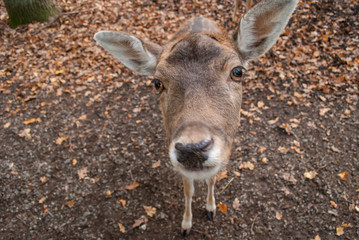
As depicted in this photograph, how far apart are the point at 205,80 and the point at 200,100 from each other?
0.97 ft

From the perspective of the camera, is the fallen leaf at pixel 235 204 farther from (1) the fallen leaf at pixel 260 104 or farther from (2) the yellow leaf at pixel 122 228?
(1) the fallen leaf at pixel 260 104

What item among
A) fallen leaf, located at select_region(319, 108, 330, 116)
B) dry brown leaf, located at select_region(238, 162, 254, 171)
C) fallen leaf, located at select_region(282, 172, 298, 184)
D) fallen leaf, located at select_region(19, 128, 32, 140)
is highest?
fallen leaf, located at select_region(19, 128, 32, 140)

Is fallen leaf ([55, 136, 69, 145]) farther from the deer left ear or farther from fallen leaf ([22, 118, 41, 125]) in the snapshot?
the deer left ear

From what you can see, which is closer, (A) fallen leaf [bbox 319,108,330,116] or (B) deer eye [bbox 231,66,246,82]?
(B) deer eye [bbox 231,66,246,82]

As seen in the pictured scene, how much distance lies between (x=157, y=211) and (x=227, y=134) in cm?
251

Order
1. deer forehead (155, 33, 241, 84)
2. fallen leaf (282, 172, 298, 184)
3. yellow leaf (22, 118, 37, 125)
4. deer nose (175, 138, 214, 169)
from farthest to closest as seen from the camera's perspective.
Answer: yellow leaf (22, 118, 37, 125), fallen leaf (282, 172, 298, 184), deer forehead (155, 33, 241, 84), deer nose (175, 138, 214, 169)

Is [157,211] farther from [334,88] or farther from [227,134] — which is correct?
[334,88]

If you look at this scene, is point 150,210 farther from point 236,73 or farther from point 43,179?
point 236,73

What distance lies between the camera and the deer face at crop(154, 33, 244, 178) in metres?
2.38

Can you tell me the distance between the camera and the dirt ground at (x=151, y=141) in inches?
181

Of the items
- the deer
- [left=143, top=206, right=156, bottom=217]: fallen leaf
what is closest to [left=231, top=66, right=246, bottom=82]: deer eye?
the deer

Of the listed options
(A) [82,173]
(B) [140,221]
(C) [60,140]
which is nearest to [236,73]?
(B) [140,221]

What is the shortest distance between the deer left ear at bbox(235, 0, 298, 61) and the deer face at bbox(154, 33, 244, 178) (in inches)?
10.2

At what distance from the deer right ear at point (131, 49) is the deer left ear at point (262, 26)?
1254mm
